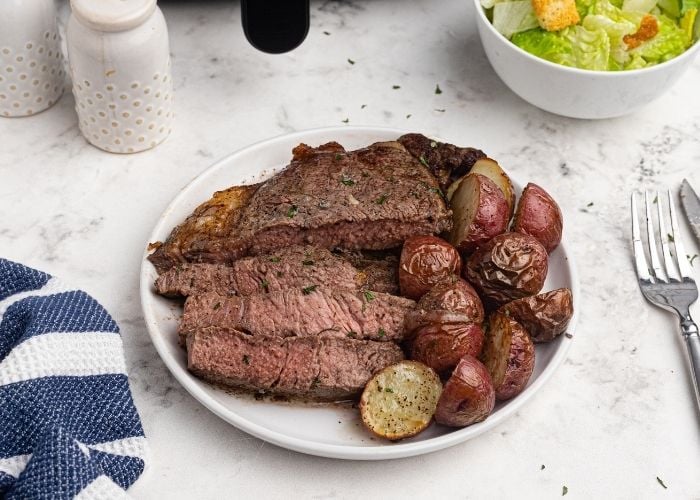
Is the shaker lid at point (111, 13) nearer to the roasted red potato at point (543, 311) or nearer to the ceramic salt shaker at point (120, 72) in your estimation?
the ceramic salt shaker at point (120, 72)

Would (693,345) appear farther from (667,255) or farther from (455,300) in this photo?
(455,300)

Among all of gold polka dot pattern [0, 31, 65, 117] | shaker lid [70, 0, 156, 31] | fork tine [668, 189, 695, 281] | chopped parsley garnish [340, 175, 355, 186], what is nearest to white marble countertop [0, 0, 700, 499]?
gold polka dot pattern [0, 31, 65, 117]

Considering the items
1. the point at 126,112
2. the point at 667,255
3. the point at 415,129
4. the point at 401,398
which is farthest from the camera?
the point at 415,129

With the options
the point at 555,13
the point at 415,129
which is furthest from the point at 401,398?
the point at 555,13

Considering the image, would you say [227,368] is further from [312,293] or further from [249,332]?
[312,293]

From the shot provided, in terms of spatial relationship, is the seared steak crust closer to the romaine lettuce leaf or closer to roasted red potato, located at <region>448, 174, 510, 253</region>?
roasted red potato, located at <region>448, 174, 510, 253</region>

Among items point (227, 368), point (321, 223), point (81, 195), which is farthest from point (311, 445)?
point (81, 195)
